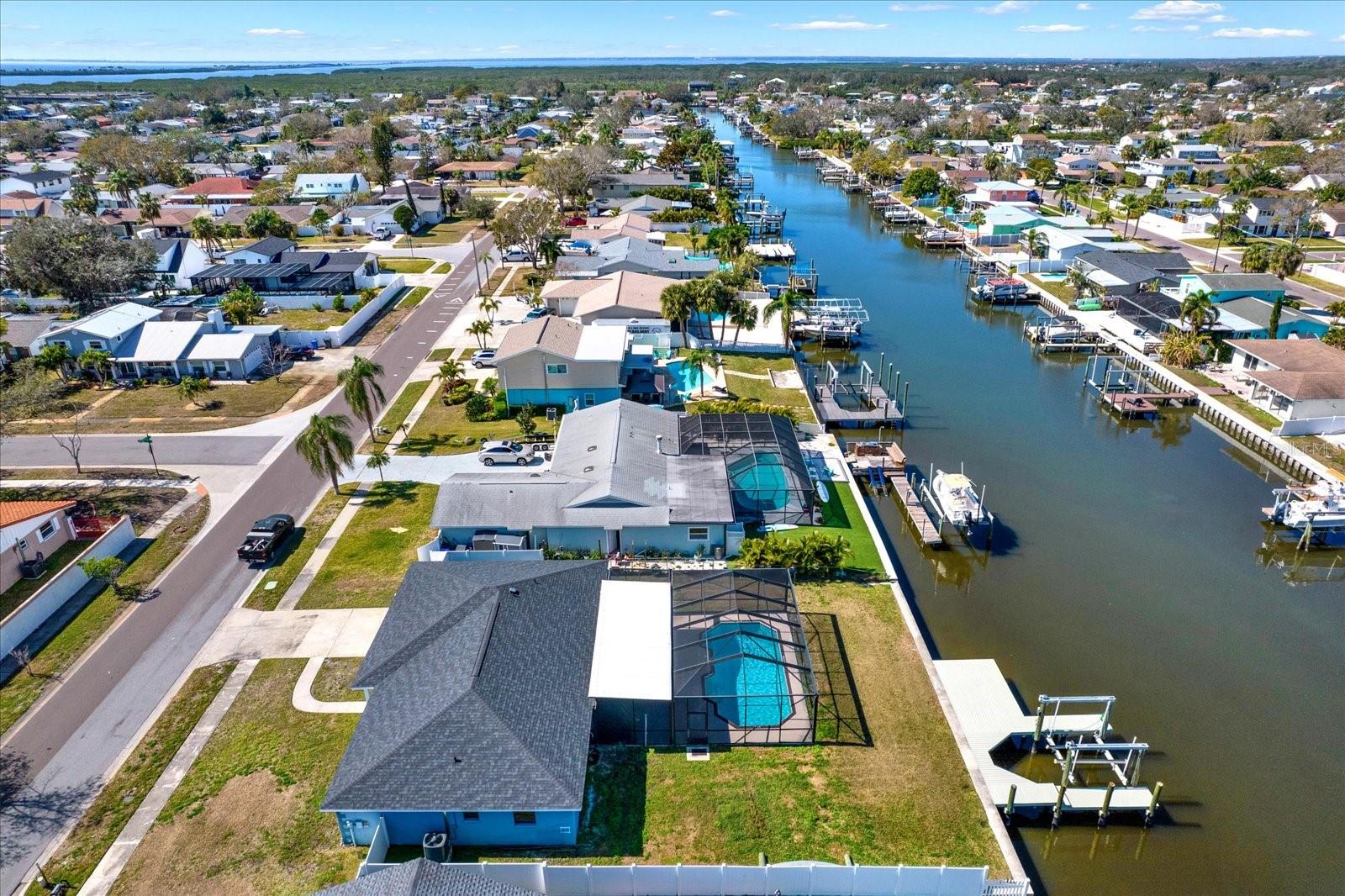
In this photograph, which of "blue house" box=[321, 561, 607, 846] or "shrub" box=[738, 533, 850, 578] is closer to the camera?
"blue house" box=[321, 561, 607, 846]

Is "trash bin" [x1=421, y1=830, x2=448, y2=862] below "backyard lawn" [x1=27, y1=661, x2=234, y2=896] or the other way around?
the other way around

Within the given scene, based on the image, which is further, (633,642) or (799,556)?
(799,556)

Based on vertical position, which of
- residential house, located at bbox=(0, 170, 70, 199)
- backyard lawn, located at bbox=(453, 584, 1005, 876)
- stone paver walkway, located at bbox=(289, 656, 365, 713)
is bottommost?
backyard lawn, located at bbox=(453, 584, 1005, 876)

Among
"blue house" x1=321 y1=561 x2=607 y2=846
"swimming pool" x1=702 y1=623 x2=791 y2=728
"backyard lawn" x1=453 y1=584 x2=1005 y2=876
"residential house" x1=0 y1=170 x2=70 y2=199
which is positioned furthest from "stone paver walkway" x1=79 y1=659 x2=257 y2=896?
"residential house" x1=0 y1=170 x2=70 y2=199

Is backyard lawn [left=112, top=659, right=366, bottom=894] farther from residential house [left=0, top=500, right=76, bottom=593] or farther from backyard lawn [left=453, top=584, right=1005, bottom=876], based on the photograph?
residential house [left=0, top=500, right=76, bottom=593]

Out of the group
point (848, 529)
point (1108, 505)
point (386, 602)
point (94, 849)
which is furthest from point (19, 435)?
point (1108, 505)

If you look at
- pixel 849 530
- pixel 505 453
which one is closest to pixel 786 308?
pixel 849 530

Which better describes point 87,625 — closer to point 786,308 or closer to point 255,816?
point 255,816
